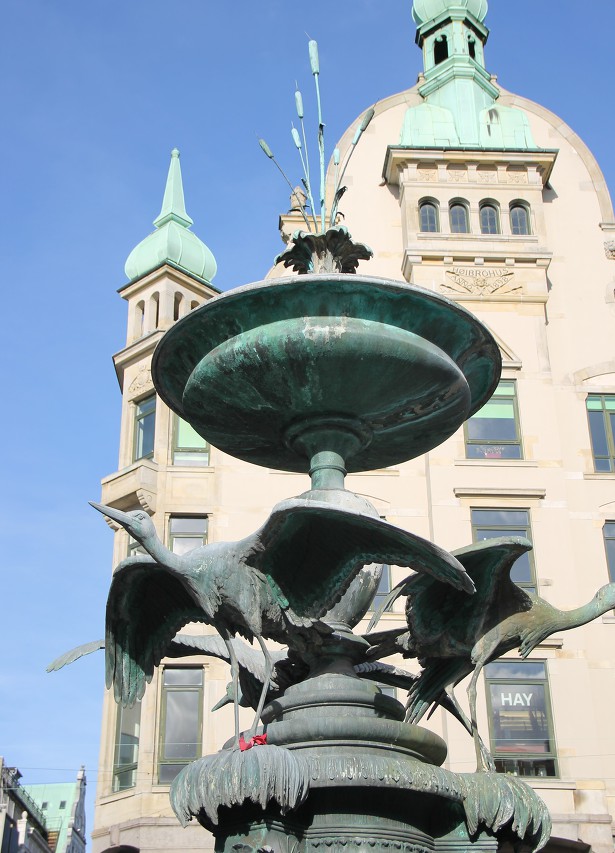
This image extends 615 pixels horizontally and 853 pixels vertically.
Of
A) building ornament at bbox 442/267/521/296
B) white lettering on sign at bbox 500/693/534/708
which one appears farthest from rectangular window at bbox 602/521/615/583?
building ornament at bbox 442/267/521/296

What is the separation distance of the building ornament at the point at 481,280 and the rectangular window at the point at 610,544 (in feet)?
19.3

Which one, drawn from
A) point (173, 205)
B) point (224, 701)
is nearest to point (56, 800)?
point (173, 205)

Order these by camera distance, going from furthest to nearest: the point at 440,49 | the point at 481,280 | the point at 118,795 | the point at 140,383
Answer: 1. the point at 440,49
2. the point at 140,383
3. the point at 481,280
4. the point at 118,795

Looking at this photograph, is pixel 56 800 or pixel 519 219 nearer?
pixel 519 219

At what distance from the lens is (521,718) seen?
22.5 meters

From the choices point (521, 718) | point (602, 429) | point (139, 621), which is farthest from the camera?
point (602, 429)

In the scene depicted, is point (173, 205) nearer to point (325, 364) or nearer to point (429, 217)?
point (429, 217)

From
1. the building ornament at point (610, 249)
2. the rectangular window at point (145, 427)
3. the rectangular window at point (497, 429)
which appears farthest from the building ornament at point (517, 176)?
the rectangular window at point (145, 427)

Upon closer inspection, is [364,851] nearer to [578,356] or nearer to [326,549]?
[326,549]

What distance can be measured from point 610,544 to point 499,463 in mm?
2922

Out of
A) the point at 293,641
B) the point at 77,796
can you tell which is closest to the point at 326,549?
the point at 293,641

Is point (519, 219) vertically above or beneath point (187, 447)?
above

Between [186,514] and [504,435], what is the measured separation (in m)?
7.19

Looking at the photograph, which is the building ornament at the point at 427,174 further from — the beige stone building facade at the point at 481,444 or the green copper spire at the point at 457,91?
the green copper spire at the point at 457,91
